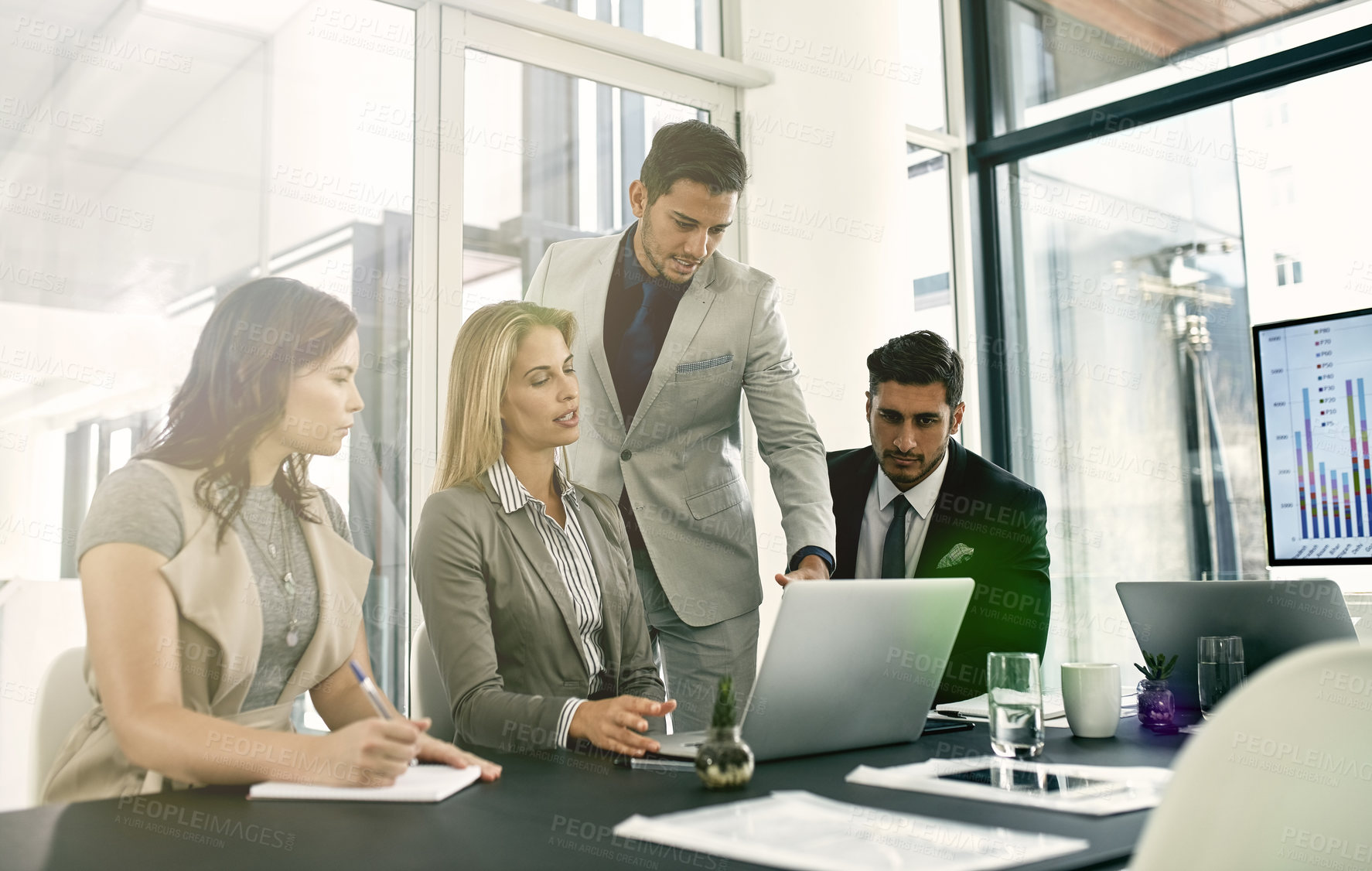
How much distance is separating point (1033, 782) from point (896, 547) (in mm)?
1238

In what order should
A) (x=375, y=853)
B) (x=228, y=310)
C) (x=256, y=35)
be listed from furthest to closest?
(x=256, y=35) < (x=228, y=310) < (x=375, y=853)

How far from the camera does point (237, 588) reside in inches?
61.1

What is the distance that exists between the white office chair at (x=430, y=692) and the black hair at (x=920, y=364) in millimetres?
1278

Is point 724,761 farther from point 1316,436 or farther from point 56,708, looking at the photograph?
point 1316,436

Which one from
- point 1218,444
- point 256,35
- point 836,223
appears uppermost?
point 256,35

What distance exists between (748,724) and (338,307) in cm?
95

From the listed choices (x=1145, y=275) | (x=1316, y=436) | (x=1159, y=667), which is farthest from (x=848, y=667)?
(x=1145, y=275)

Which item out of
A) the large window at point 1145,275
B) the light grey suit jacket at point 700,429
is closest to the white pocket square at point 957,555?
the light grey suit jacket at point 700,429

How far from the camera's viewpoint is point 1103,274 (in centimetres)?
417

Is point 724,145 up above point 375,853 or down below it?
above

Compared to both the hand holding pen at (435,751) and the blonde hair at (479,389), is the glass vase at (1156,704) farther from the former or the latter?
the blonde hair at (479,389)

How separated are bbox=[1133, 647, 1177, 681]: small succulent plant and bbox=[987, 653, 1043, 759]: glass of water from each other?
367 mm

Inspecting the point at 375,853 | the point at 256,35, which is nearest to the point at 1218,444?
the point at 256,35

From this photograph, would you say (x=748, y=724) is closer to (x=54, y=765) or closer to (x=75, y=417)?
(x=54, y=765)
